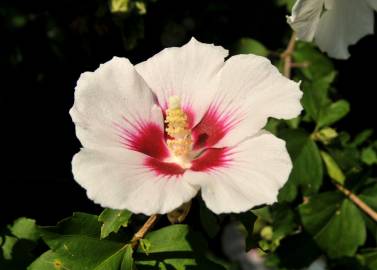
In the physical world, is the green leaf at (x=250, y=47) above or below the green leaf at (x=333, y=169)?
above

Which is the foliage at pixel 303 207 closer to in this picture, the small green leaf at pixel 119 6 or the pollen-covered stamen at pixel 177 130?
the small green leaf at pixel 119 6

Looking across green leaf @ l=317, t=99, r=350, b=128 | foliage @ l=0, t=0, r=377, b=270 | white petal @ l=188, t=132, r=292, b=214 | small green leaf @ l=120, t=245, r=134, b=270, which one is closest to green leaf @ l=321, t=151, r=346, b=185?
foliage @ l=0, t=0, r=377, b=270

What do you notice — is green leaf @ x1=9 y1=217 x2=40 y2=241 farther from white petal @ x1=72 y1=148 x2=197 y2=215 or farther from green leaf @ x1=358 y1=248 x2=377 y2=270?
green leaf @ x1=358 y1=248 x2=377 y2=270

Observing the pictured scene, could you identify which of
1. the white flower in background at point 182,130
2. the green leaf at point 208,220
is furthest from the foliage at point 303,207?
the white flower in background at point 182,130

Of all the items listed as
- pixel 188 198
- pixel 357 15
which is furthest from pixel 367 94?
pixel 188 198

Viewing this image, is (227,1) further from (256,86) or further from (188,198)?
(188,198)
